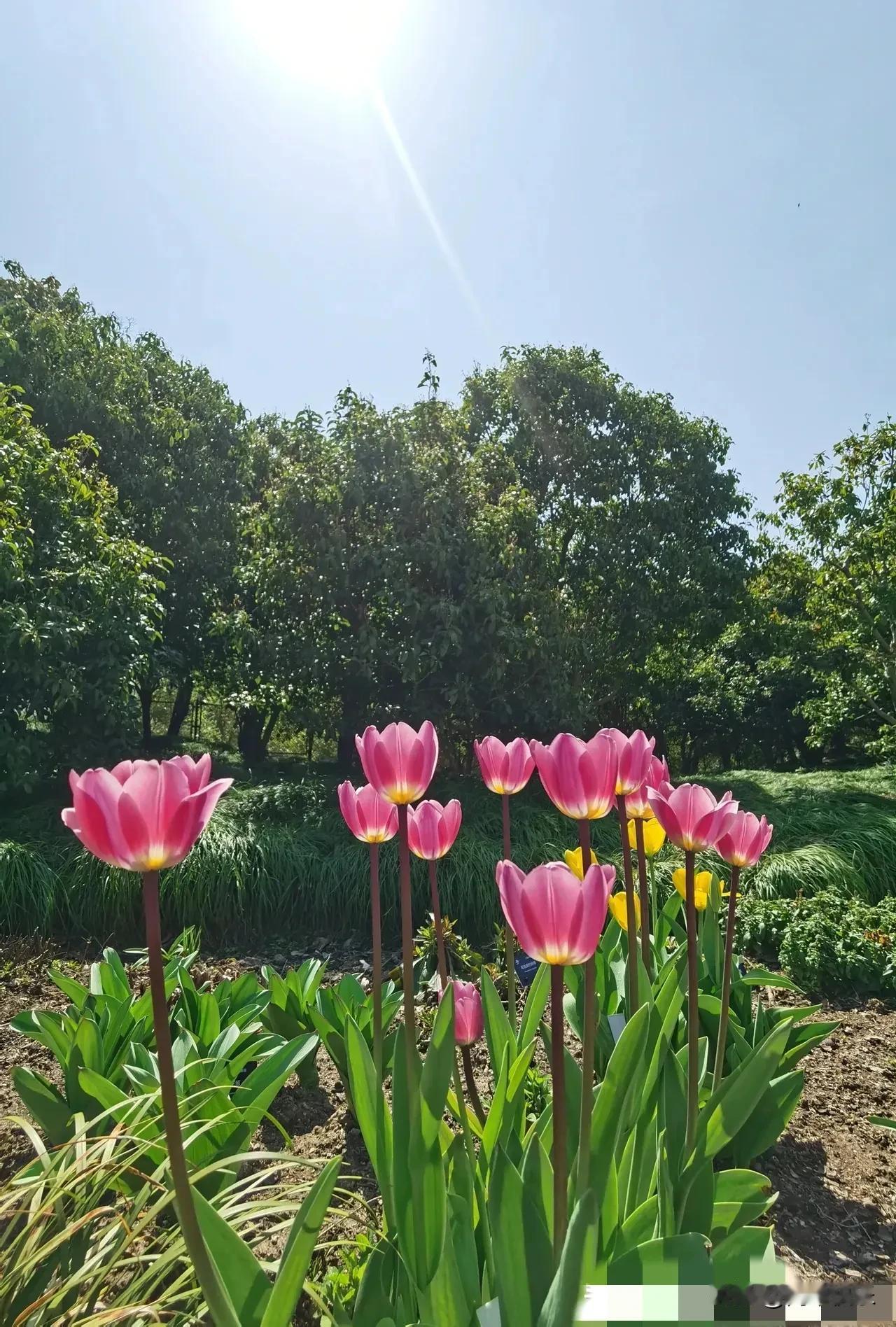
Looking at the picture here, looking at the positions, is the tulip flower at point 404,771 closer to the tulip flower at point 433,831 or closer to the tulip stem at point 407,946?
the tulip stem at point 407,946

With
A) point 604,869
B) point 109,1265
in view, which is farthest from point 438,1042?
point 109,1265

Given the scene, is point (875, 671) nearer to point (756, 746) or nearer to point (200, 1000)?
point (756, 746)

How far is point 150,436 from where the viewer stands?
1051 centimetres

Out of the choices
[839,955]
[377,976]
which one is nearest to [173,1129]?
[377,976]

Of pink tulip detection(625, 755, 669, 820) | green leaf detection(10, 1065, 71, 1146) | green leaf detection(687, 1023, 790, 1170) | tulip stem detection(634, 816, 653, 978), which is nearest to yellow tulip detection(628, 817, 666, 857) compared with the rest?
tulip stem detection(634, 816, 653, 978)

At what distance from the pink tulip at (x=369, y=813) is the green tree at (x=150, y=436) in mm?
8233

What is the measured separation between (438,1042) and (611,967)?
1249 millimetres

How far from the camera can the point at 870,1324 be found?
1345 millimetres

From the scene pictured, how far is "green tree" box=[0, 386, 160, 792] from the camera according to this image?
19.3ft

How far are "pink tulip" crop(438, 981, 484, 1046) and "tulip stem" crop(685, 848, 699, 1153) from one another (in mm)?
405

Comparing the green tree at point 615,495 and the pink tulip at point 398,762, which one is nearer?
the pink tulip at point 398,762

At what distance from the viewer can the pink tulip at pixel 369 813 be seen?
1.45m

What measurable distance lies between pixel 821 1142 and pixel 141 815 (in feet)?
8.12

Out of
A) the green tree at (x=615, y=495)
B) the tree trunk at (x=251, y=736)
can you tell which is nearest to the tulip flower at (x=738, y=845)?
the green tree at (x=615, y=495)
